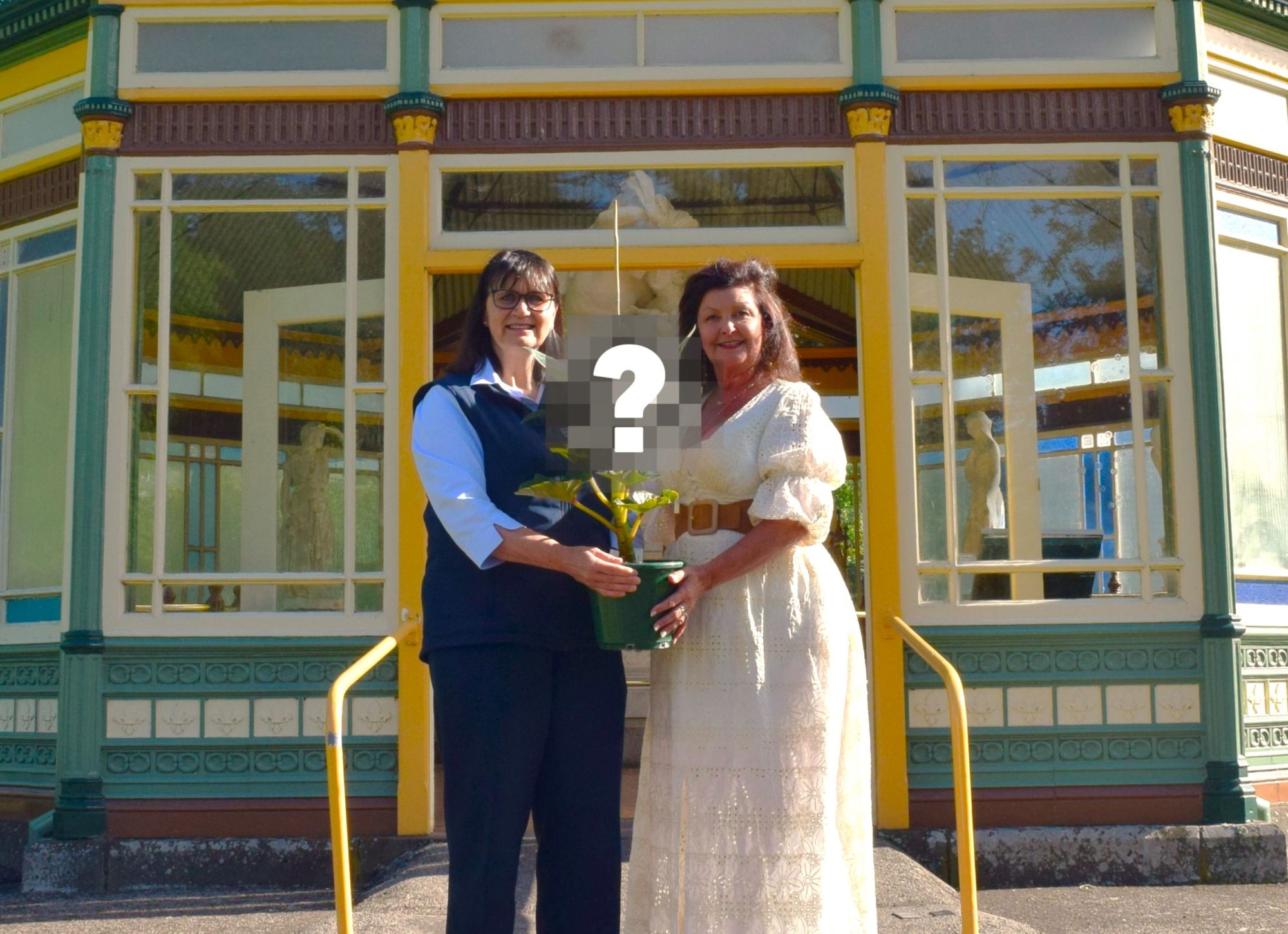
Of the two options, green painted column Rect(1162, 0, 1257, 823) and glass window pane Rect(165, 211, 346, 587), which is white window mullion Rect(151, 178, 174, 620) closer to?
glass window pane Rect(165, 211, 346, 587)

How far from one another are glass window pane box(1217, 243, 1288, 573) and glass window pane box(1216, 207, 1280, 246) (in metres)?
0.07

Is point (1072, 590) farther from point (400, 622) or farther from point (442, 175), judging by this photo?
point (442, 175)

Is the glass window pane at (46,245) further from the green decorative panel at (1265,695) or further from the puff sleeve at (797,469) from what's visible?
the green decorative panel at (1265,695)

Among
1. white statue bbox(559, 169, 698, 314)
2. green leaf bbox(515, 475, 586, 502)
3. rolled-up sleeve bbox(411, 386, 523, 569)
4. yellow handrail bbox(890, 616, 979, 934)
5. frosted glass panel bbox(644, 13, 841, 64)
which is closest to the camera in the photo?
green leaf bbox(515, 475, 586, 502)

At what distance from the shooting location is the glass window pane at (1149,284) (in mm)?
6168

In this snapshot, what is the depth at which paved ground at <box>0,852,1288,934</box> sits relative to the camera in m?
4.76

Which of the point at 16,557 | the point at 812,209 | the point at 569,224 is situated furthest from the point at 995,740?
the point at 16,557

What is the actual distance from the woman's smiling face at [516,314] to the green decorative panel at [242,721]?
2.98m

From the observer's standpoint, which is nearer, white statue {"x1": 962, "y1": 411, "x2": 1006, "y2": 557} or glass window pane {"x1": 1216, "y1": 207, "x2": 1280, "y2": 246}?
white statue {"x1": 962, "y1": 411, "x2": 1006, "y2": 557}

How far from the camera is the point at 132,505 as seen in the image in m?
6.12

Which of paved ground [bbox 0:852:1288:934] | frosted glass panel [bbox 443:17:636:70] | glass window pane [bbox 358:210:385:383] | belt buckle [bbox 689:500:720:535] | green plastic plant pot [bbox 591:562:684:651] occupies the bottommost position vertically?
paved ground [bbox 0:852:1288:934]

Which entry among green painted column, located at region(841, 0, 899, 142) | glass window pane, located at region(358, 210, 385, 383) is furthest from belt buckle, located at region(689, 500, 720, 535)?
green painted column, located at region(841, 0, 899, 142)

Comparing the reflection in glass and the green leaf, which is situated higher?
the reflection in glass

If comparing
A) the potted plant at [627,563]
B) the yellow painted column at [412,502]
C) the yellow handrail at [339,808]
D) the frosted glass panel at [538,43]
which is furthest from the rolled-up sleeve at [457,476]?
the frosted glass panel at [538,43]
